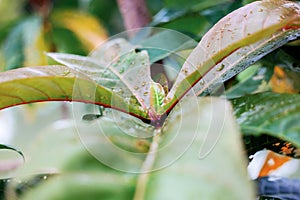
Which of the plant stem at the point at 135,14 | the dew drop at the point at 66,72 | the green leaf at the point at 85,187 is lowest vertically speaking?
the green leaf at the point at 85,187

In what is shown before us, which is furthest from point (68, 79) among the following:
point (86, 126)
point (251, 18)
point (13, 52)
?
point (13, 52)

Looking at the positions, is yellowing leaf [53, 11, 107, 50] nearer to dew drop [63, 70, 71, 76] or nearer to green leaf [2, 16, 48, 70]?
green leaf [2, 16, 48, 70]

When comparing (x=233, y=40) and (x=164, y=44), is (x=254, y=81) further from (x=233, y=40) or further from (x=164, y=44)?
(x=233, y=40)

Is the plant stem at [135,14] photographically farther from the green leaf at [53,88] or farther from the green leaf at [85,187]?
the green leaf at [85,187]

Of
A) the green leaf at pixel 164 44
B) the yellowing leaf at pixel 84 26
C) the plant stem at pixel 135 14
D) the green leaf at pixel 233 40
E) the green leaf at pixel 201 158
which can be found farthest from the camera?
the yellowing leaf at pixel 84 26

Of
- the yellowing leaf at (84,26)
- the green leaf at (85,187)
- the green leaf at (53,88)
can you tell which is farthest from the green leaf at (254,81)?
the yellowing leaf at (84,26)

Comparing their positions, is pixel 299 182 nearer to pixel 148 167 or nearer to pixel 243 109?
pixel 243 109
